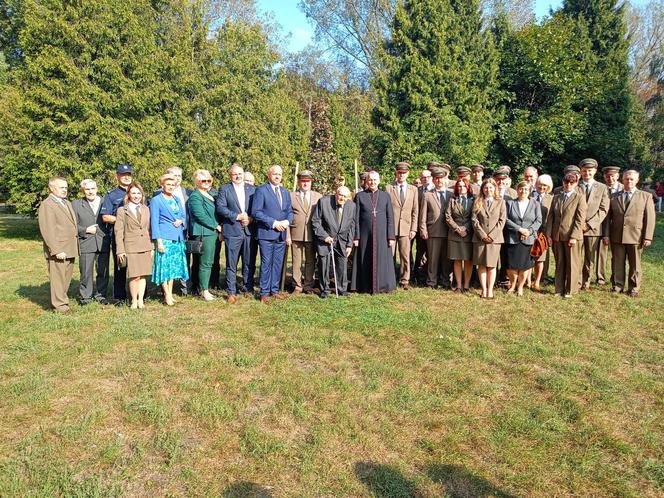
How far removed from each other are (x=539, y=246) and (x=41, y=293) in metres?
8.60

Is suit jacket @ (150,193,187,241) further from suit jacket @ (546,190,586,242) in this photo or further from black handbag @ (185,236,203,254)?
suit jacket @ (546,190,586,242)

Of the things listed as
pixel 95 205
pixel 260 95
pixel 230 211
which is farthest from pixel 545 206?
pixel 260 95

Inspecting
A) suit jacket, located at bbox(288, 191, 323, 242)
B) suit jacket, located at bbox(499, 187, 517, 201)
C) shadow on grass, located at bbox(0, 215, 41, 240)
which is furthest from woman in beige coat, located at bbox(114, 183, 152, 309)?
shadow on grass, located at bbox(0, 215, 41, 240)

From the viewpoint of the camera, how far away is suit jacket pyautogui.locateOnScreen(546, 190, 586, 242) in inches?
296

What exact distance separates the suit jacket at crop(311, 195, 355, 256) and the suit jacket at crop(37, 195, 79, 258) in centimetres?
360

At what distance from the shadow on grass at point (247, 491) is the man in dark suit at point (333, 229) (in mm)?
4593

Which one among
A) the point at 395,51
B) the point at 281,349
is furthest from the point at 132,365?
the point at 395,51

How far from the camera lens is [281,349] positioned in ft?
17.2

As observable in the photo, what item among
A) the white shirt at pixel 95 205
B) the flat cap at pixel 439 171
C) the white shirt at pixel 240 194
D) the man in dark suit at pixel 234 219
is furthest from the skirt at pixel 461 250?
the white shirt at pixel 95 205

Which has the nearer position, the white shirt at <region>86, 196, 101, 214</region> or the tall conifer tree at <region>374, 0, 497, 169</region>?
the white shirt at <region>86, 196, 101, 214</region>

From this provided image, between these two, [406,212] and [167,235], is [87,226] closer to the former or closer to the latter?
[167,235]

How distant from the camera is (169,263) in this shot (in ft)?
22.6

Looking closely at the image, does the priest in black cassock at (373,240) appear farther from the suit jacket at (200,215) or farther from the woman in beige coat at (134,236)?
the woman in beige coat at (134,236)

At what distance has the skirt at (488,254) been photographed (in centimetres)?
738
